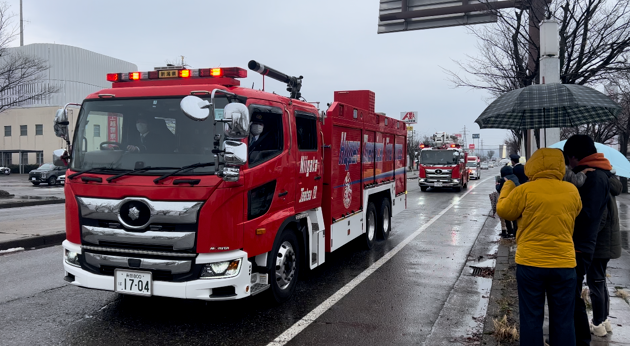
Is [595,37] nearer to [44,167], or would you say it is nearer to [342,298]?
[342,298]

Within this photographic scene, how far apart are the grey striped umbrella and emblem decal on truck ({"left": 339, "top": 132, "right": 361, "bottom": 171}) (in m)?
2.40

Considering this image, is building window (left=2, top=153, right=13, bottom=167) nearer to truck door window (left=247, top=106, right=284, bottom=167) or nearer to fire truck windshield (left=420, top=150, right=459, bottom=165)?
fire truck windshield (left=420, top=150, right=459, bottom=165)

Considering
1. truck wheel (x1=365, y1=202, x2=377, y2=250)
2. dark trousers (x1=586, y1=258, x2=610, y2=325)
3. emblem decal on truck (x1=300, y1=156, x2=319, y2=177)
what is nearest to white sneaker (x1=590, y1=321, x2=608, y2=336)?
dark trousers (x1=586, y1=258, x2=610, y2=325)

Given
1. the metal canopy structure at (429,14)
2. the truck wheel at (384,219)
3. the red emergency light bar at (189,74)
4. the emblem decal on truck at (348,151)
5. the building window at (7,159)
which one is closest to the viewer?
the red emergency light bar at (189,74)

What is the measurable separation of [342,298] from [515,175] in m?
4.68

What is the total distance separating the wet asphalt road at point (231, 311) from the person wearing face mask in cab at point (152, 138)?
1.88m

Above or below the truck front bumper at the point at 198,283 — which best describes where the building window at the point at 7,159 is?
above

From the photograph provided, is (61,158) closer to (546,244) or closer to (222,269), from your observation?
(222,269)

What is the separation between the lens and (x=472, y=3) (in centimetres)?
1067

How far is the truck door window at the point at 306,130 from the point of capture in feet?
20.6

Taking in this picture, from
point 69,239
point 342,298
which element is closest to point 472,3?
point 342,298

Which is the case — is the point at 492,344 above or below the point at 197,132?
below

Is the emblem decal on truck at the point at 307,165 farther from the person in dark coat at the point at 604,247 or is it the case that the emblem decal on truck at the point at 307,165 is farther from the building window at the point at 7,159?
the building window at the point at 7,159

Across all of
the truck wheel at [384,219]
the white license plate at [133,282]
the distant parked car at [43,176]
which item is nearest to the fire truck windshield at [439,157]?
the truck wheel at [384,219]
